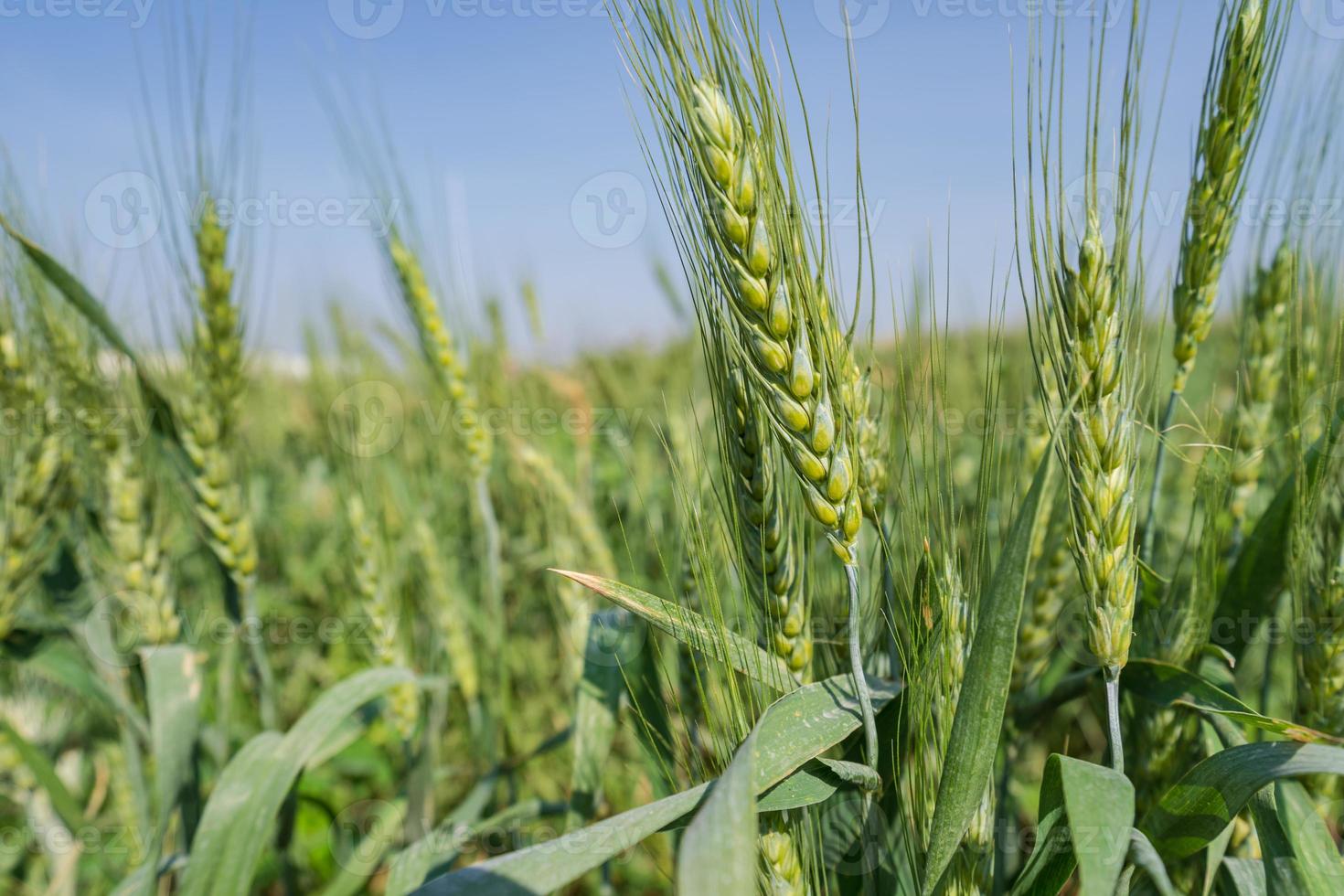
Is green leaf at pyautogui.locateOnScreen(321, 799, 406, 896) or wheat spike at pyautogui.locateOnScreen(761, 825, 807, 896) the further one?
green leaf at pyautogui.locateOnScreen(321, 799, 406, 896)

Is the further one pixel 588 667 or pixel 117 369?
pixel 117 369

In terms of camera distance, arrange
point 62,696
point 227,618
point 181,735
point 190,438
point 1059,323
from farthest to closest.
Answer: point 62,696, point 227,618, point 190,438, point 181,735, point 1059,323

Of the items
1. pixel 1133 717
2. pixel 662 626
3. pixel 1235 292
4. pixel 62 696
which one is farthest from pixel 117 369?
pixel 1235 292

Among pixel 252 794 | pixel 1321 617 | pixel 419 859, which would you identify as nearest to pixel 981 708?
Result: pixel 1321 617

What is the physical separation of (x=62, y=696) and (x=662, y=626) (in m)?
2.26

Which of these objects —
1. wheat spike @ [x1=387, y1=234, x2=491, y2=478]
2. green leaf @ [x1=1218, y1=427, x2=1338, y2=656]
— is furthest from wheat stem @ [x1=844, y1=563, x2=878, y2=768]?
wheat spike @ [x1=387, y1=234, x2=491, y2=478]

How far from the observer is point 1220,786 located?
741 mm

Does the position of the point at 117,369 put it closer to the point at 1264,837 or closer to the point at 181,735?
the point at 181,735

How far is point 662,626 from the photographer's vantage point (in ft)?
2.82

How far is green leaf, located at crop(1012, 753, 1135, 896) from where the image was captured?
61cm

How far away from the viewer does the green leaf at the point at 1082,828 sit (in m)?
0.61

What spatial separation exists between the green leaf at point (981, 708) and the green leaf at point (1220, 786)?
0.78ft

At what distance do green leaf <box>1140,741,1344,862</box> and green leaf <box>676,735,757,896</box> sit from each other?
1.55 ft
